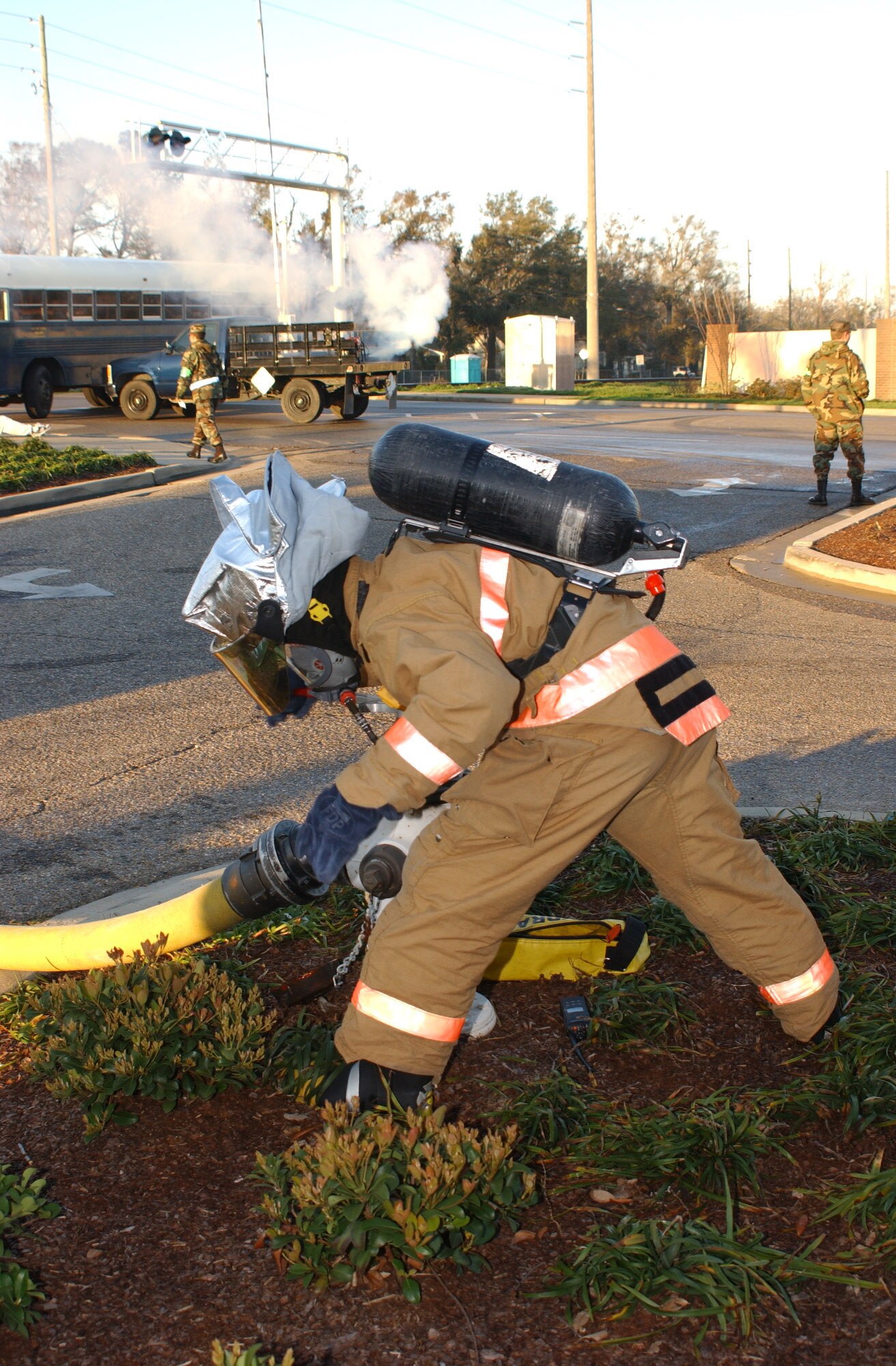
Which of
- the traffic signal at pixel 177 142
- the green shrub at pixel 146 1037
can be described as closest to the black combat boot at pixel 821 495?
the green shrub at pixel 146 1037

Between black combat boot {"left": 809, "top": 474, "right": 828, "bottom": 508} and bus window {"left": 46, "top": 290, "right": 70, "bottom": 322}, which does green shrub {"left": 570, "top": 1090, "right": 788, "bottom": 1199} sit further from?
bus window {"left": 46, "top": 290, "right": 70, "bottom": 322}

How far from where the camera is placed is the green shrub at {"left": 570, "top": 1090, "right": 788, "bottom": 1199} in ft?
7.50

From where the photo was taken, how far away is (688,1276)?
6.52 feet

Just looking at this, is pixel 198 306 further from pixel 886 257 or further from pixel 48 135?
pixel 886 257

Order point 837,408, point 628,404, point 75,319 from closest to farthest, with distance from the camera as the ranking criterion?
point 837,408 → point 75,319 → point 628,404

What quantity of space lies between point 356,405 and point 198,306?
5084 mm

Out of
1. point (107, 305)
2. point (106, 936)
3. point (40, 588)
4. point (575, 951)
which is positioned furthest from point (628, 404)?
point (106, 936)

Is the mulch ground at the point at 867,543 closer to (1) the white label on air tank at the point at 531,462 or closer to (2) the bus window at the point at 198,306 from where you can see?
(1) the white label on air tank at the point at 531,462

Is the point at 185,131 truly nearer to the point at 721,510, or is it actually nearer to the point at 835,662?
the point at 721,510

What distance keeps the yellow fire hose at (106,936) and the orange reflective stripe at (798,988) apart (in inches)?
50.1

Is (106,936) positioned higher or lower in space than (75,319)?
lower

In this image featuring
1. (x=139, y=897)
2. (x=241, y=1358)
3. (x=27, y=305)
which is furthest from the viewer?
(x=27, y=305)

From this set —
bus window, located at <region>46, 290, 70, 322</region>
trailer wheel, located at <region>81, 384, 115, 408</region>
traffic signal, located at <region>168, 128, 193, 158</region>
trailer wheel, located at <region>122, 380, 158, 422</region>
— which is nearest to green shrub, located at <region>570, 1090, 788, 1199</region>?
trailer wheel, located at <region>122, 380, 158, 422</region>

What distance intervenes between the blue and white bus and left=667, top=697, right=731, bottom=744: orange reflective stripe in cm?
2073
